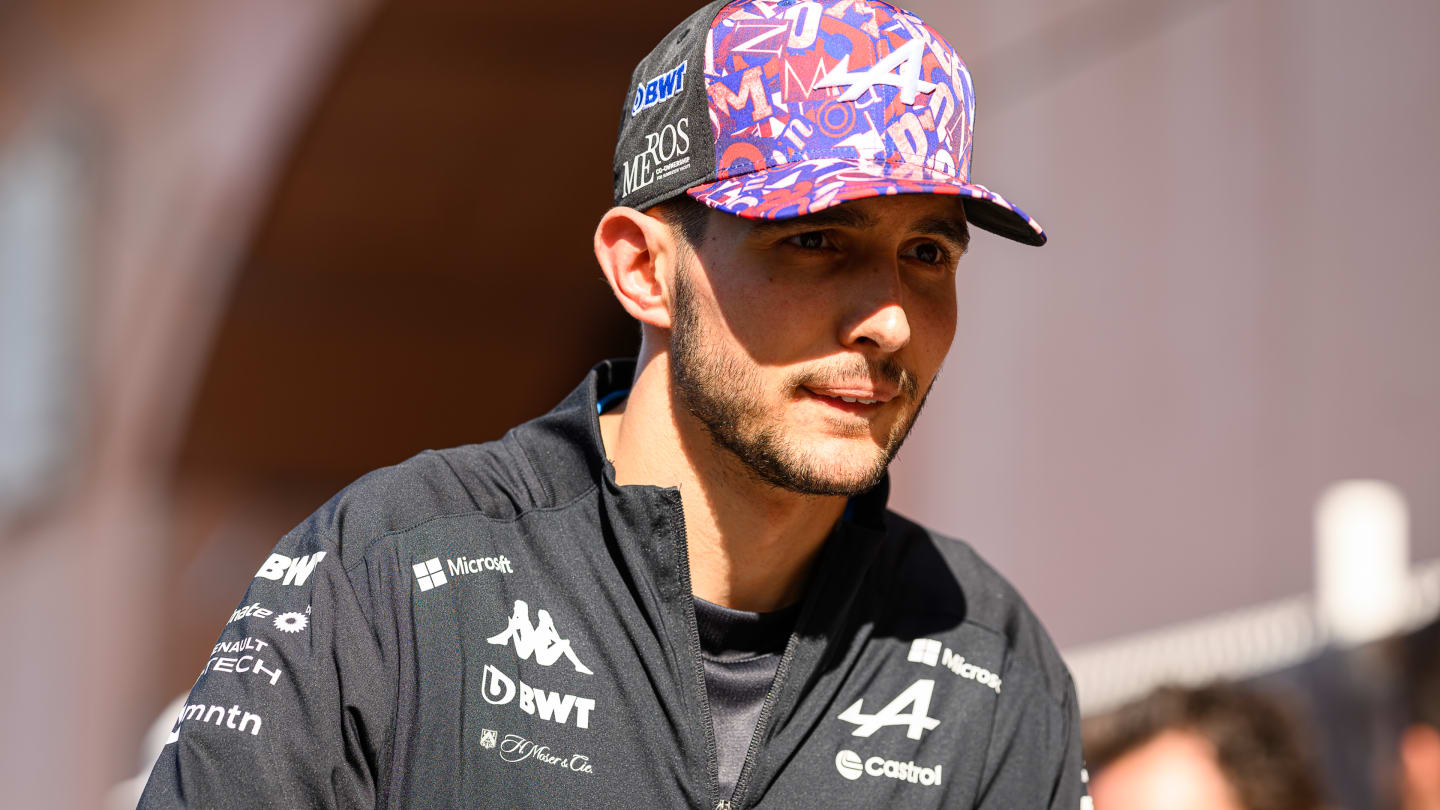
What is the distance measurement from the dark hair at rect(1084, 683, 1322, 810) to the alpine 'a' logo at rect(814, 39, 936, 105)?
173cm

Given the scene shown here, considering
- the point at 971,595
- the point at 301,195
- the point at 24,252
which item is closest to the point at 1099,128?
the point at 971,595

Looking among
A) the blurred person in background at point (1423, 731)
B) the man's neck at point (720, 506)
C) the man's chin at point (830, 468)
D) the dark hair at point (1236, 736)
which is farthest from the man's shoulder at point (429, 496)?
the blurred person in background at point (1423, 731)

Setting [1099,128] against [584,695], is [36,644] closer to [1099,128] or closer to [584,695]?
[1099,128]

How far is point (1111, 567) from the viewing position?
4.84 metres

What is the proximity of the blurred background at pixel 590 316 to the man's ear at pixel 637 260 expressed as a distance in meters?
2.21

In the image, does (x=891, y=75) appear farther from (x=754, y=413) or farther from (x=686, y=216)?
(x=754, y=413)

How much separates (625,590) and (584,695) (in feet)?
0.54

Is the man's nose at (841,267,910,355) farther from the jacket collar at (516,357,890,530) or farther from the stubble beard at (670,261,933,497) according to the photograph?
the jacket collar at (516,357,890,530)

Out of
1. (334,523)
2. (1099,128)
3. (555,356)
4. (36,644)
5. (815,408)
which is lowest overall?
(36,644)

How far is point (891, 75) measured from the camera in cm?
225

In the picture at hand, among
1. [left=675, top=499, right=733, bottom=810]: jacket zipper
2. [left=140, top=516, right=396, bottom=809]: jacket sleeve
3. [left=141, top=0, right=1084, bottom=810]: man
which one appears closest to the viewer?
[left=140, top=516, right=396, bottom=809]: jacket sleeve

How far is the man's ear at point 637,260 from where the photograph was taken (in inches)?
93.5

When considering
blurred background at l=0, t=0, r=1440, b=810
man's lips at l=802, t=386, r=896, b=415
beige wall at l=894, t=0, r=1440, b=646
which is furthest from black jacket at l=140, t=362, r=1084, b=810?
beige wall at l=894, t=0, r=1440, b=646

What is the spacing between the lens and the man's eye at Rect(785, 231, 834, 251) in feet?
7.22
